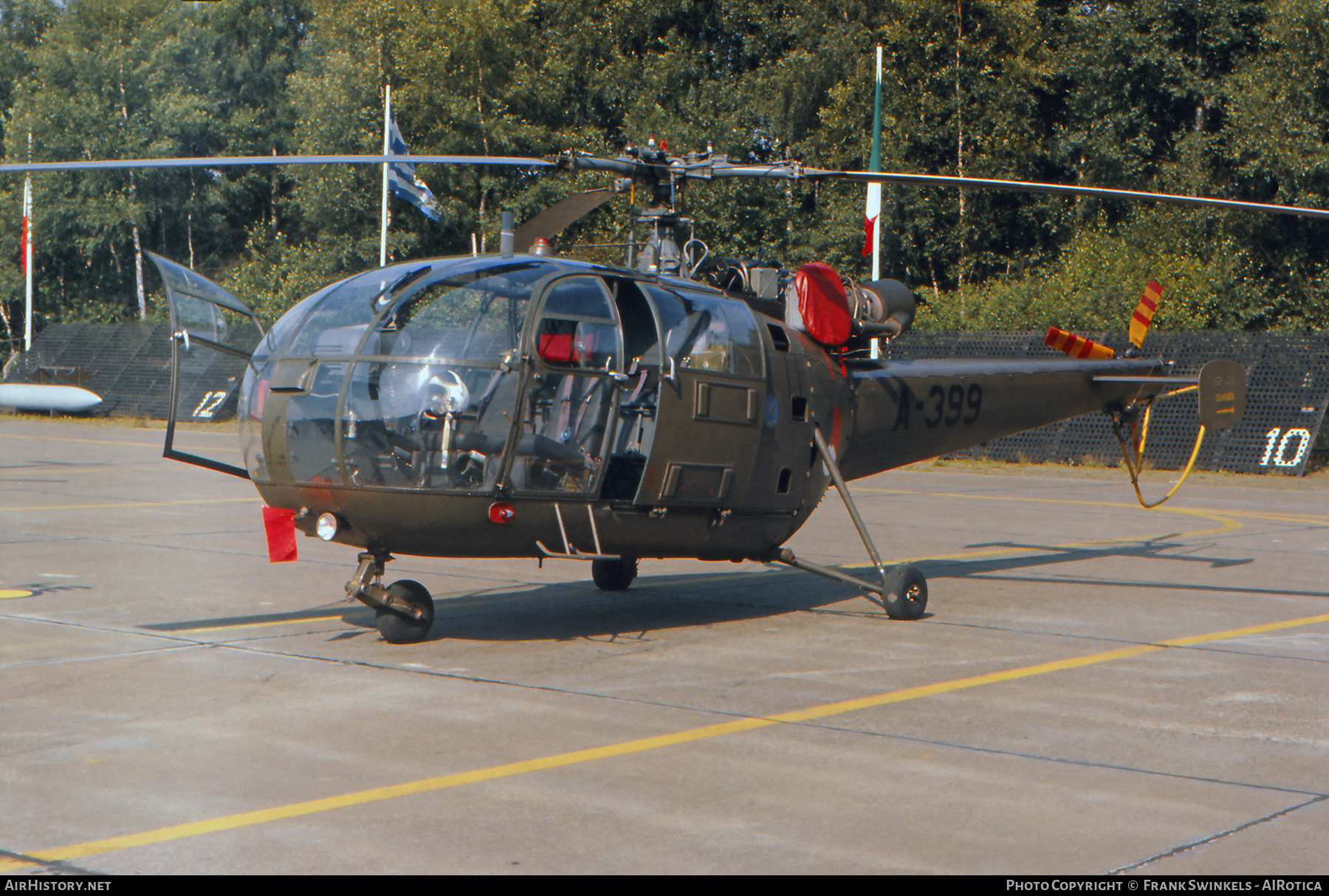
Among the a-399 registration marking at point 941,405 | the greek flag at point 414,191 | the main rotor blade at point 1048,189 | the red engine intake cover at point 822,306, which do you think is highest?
the greek flag at point 414,191

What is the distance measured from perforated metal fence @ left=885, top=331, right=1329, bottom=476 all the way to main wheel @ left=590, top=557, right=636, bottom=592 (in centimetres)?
1663

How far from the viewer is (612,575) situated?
11.0m

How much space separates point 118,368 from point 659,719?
41.6 m

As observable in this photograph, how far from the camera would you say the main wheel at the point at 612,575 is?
10.9 m

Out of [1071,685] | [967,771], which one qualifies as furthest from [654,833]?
[1071,685]

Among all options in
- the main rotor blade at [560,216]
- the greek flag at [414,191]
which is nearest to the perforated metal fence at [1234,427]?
the greek flag at [414,191]

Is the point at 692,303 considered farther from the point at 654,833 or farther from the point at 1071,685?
the point at 654,833

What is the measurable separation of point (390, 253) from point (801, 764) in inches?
1691

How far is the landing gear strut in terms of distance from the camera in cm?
854

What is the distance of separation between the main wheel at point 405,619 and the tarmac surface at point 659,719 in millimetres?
136

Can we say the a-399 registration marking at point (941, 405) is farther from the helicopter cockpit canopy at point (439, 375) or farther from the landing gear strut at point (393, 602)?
the landing gear strut at point (393, 602)

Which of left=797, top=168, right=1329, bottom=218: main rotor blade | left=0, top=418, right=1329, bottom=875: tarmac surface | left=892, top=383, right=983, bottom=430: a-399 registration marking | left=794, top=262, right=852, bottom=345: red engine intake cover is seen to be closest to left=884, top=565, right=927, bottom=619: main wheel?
left=0, top=418, right=1329, bottom=875: tarmac surface

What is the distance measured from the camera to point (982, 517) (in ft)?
59.4

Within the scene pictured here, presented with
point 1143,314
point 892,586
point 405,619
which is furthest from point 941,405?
point 405,619
